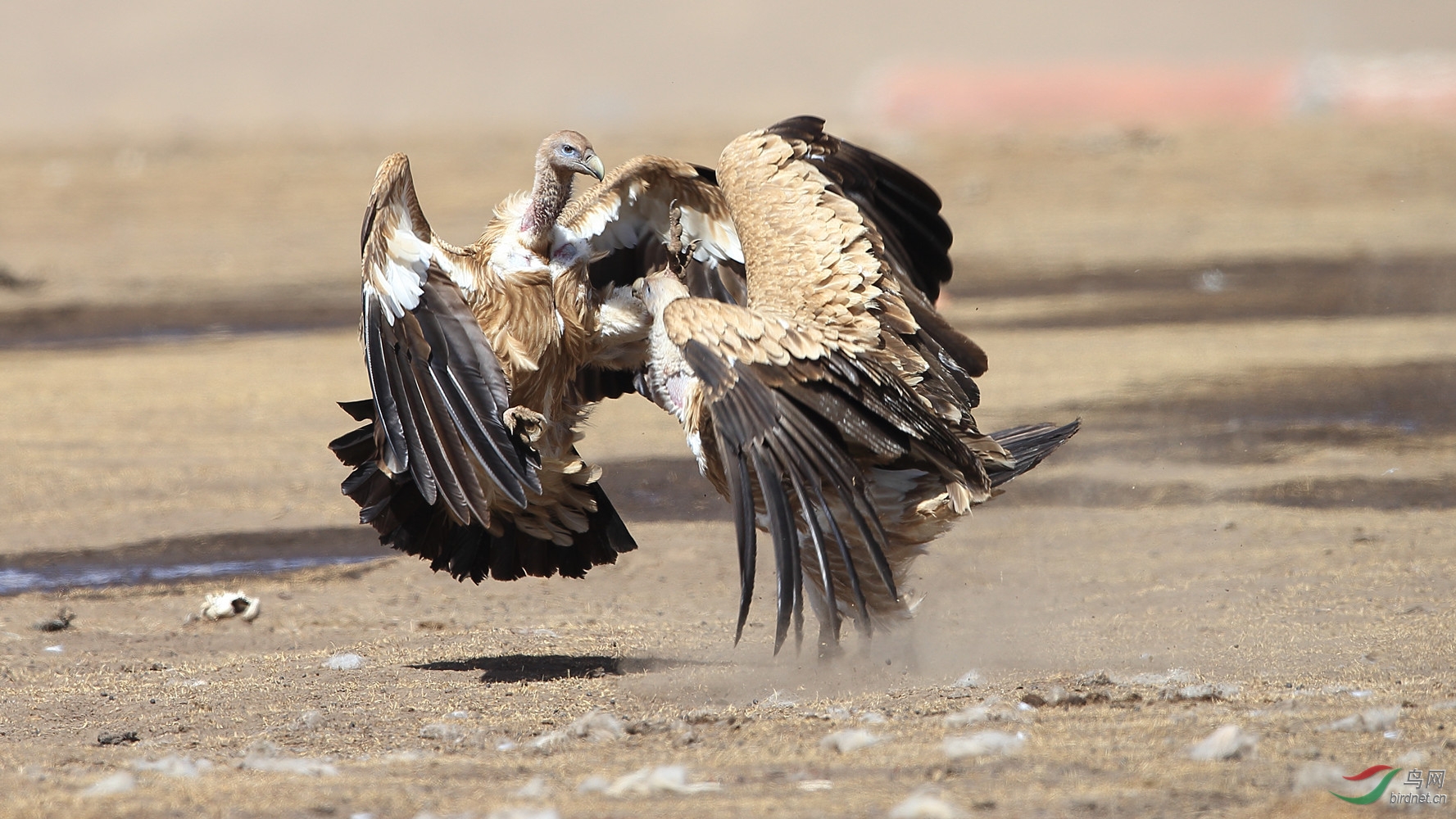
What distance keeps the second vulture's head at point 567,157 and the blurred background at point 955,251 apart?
2345 mm

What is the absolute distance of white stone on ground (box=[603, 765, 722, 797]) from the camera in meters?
3.70

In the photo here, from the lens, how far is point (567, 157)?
6.14 m

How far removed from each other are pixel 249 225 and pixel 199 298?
3938 mm

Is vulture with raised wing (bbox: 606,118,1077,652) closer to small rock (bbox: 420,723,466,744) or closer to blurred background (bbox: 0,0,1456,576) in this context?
small rock (bbox: 420,723,466,744)

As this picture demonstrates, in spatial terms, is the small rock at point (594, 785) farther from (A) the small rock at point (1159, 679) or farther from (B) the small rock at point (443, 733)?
(A) the small rock at point (1159, 679)

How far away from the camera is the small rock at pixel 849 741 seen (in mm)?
4062

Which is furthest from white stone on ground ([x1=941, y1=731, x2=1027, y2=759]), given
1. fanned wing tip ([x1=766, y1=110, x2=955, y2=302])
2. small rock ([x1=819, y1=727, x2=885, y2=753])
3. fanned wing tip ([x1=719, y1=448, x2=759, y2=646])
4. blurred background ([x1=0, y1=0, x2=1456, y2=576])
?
blurred background ([x1=0, y1=0, x2=1456, y2=576])

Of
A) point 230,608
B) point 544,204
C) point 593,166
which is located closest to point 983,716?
point 544,204

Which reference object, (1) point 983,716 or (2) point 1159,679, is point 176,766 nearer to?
(1) point 983,716

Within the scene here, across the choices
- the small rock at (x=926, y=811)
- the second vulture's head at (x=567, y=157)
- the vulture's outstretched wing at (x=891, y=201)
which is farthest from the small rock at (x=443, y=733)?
the vulture's outstretched wing at (x=891, y=201)

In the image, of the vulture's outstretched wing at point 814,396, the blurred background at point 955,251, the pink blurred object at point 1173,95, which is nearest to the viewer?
the vulture's outstretched wing at point 814,396

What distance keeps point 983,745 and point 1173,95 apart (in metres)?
23.8

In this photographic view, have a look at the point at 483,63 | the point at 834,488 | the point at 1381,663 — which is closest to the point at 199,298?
the point at 834,488

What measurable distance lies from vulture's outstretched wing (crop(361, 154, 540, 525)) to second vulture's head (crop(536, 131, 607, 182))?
77 cm
